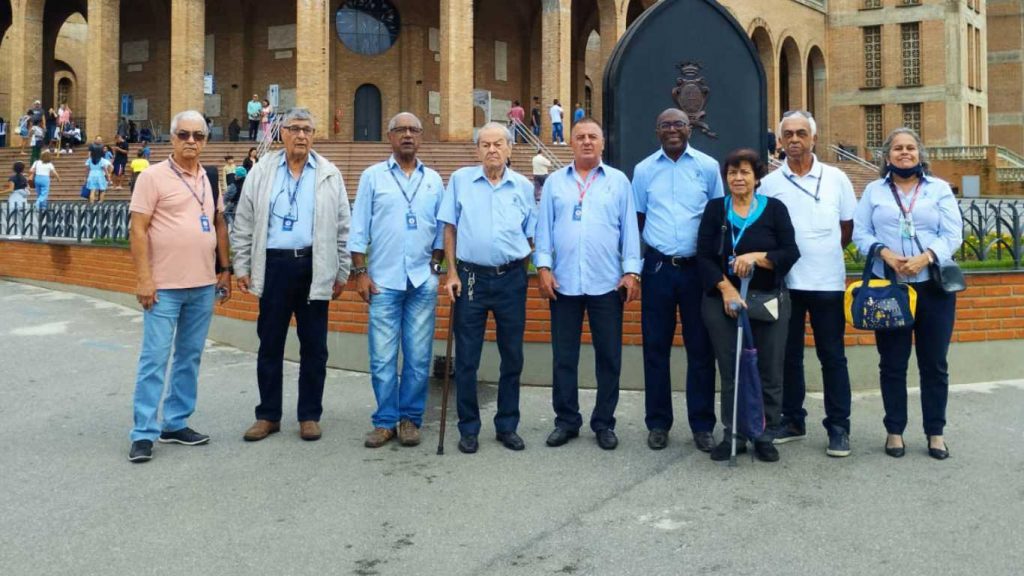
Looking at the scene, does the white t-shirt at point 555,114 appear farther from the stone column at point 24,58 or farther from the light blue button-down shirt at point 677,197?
the light blue button-down shirt at point 677,197

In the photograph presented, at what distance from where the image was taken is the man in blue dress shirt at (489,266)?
5.33m

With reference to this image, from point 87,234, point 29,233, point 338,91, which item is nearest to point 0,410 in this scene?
point 87,234

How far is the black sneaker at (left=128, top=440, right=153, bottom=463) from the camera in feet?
16.7

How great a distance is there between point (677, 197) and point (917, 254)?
1.45 meters

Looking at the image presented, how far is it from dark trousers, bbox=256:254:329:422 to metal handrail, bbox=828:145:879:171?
3467cm

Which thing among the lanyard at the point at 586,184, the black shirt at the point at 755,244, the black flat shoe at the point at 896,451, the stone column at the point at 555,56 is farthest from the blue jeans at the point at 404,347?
the stone column at the point at 555,56

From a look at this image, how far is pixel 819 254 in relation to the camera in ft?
17.0

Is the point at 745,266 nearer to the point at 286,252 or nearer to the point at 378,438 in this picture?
the point at 378,438

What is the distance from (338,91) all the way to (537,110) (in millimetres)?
6865

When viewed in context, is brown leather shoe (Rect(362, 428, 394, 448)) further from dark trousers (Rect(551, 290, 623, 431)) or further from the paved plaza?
dark trousers (Rect(551, 290, 623, 431))

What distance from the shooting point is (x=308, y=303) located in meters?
5.66

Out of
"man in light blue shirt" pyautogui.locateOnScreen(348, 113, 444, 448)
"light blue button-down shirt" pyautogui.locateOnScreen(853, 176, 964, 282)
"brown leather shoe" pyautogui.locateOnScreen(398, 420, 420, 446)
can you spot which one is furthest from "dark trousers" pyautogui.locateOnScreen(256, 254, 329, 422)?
"light blue button-down shirt" pyautogui.locateOnScreen(853, 176, 964, 282)

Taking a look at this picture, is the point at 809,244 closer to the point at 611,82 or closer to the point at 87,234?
the point at 611,82

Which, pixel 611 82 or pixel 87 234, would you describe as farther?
pixel 87 234
